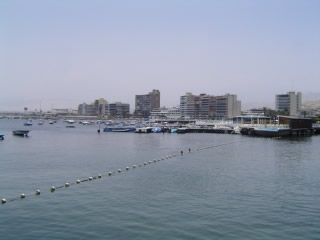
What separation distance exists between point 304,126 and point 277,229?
74606 millimetres

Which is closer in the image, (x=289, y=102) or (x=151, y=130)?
(x=151, y=130)

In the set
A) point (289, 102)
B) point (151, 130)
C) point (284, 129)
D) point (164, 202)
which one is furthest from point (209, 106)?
point (164, 202)

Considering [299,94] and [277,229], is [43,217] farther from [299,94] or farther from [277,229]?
[299,94]

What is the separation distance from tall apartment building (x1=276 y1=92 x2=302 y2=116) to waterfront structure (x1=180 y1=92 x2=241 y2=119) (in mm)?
25857

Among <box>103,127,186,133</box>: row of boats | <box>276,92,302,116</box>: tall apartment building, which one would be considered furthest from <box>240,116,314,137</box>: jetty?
<box>276,92,302,116</box>: tall apartment building

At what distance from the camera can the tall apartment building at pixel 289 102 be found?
7208 inches

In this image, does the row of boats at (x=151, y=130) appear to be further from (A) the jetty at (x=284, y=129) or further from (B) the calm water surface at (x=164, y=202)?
(B) the calm water surface at (x=164, y=202)

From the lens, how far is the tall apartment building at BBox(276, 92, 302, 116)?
601ft

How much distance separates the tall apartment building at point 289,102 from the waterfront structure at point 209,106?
2586 centimetres

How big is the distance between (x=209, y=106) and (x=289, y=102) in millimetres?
43201

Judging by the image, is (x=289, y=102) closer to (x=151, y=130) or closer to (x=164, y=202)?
(x=151, y=130)

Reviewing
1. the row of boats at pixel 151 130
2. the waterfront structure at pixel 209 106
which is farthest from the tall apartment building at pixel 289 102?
the row of boats at pixel 151 130

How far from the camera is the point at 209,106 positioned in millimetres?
178500

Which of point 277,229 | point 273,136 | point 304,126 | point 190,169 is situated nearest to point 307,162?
point 190,169
